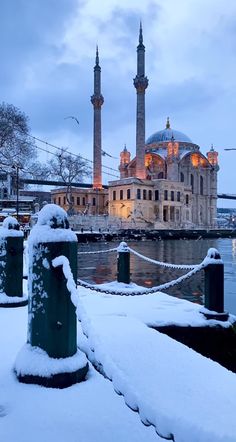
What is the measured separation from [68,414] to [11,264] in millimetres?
3087

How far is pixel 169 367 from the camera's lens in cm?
Answer: 318

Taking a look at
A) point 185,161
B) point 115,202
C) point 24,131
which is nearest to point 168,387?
point 24,131

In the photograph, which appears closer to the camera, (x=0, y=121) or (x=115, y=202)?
(x=0, y=121)

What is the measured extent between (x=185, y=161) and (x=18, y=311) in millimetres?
Result: 78167


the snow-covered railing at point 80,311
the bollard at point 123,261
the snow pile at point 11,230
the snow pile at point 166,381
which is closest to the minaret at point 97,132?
the bollard at point 123,261

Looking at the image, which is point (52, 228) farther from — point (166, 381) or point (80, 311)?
point (166, 381)

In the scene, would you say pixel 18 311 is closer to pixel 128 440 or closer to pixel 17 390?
pixel 17 390

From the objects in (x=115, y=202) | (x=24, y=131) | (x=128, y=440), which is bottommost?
(x=128, y=440)

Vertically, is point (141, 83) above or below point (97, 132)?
above

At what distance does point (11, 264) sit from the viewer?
204 inches

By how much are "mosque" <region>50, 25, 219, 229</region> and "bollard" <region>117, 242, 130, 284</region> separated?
55507mm

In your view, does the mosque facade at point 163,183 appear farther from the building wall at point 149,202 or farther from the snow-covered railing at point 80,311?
the snow-covered railing at point 80,311

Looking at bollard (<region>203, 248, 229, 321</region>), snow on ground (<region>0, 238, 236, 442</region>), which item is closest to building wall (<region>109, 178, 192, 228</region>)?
bollard (<region>203, 248, 229, 321</region>)

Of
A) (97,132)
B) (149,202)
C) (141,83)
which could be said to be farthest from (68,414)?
(97,132)
